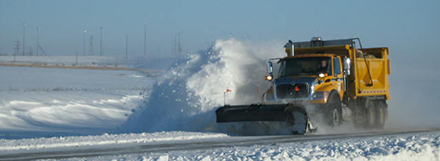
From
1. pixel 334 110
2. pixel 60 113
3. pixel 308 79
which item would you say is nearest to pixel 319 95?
pixel 308 79

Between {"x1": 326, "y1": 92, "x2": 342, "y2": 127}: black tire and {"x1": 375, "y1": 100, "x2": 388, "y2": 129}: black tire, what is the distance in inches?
131

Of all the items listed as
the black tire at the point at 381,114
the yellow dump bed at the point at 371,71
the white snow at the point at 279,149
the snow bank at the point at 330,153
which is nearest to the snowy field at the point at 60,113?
the white snow at the point at 279,149

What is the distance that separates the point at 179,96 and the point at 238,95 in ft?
6.04

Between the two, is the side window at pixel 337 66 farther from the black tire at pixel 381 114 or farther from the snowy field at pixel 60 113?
the snowy field at pixel 60 113

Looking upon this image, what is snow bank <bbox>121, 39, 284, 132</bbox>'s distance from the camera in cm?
1680

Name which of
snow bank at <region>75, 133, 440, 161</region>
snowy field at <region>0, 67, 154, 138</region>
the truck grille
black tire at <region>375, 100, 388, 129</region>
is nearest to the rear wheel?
black tire at <region>375, 100, 388, 129</region>

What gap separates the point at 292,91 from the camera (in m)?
15.0

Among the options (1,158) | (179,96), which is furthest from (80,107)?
(1,158)

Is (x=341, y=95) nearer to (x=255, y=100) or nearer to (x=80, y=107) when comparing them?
(x=255, y=100)

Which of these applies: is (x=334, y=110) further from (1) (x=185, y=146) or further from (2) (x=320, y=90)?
(1) (x=185, y=146)

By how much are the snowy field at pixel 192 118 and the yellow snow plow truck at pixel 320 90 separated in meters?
0.59

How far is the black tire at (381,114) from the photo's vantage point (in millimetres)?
18319

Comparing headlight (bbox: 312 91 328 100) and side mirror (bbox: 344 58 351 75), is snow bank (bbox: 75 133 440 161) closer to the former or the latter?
headlight (bbox: 312 91 328 100)

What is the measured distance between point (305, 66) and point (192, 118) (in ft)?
11.6
